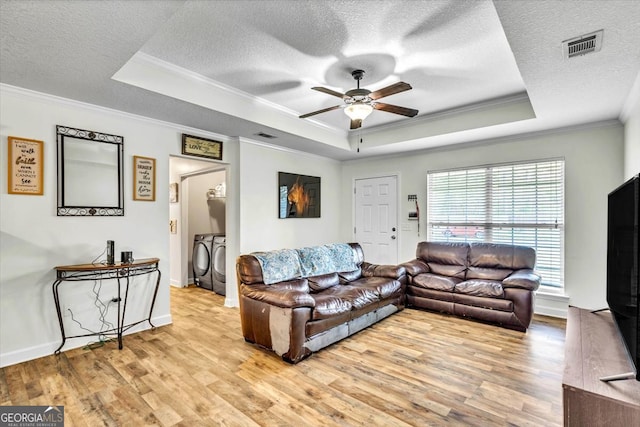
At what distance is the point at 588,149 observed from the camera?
397 centimetres

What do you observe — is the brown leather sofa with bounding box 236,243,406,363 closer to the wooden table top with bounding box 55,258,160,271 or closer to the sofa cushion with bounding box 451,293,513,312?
the sofa cushion with bounding box 451,293,513,312

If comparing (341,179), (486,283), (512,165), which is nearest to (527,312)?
(486,283)

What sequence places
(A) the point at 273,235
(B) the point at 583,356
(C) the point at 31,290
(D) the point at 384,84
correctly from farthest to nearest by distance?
(A) the point at 273,235, (D) the point at 384,84, (C) the point at 31,290, (B) the point at 583,356

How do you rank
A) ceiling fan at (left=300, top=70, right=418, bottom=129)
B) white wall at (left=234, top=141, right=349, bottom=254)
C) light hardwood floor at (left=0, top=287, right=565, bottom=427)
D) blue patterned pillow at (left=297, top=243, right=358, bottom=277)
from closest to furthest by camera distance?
light hardwood floor at (left=0, top=287, right=565, bottom=427) < ceiling fan at (left=300, top=70, right=418, bottom=129) < blue patterned pillow at (left=297, top=243, right=358, bottom=277) < white wall at (left=234, top=141, right=349, bottom=254)

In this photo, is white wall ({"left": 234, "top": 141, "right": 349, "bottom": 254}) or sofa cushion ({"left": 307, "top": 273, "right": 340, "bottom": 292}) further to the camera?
white wall ({"left": 234, "top": 141, "right": 349, "bottom": 254})

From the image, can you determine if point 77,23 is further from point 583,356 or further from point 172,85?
point 583,356

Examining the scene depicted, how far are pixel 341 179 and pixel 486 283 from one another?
3.52 metres

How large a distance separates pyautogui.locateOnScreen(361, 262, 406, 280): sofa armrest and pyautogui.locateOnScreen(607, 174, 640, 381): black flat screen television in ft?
7.40

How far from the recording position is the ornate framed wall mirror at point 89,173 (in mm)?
3105

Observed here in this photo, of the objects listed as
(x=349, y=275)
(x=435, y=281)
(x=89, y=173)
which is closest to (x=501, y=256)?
(x=435, y=281)

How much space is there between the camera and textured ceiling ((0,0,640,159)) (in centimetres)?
189

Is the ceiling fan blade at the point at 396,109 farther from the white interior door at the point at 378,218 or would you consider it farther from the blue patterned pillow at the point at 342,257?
the white interior door at the point at 378,218

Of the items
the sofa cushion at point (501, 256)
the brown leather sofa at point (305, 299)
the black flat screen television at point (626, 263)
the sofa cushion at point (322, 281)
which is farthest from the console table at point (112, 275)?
the sofa cushion at point (501, 256)

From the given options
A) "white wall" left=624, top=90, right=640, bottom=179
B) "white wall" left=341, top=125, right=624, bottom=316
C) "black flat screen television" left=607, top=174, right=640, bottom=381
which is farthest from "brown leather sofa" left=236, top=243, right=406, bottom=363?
"white wall" left=624, top=90, right=640, bottom=179
